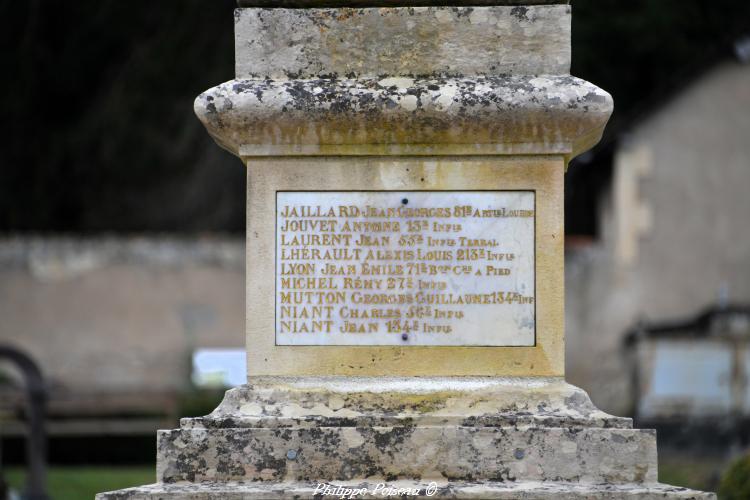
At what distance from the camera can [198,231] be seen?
2731 cm

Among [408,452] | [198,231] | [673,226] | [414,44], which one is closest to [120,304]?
[198,231]

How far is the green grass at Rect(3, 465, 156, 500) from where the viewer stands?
13633mm

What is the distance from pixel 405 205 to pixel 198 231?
21.6m

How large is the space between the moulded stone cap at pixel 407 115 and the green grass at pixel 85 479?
738 centimetres

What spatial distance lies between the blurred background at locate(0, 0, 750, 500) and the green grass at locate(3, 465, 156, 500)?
65 mm

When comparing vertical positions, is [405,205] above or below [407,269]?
above

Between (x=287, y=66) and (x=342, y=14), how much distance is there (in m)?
0.31

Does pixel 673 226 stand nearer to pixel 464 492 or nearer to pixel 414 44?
pixel 414 44

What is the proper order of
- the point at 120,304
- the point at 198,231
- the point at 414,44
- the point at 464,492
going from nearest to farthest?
the point at 464,492 < the point at 414,44 < the point at 120,304 < the point at 198,231

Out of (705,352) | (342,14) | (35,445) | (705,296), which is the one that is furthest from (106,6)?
(342,14)

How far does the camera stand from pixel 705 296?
22766mm

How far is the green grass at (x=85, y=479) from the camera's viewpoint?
44.7ft

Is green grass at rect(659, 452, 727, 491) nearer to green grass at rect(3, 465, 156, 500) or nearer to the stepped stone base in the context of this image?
green grass at rect(3, 465, 156, 500)

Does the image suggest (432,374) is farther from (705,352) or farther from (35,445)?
(705,352)
